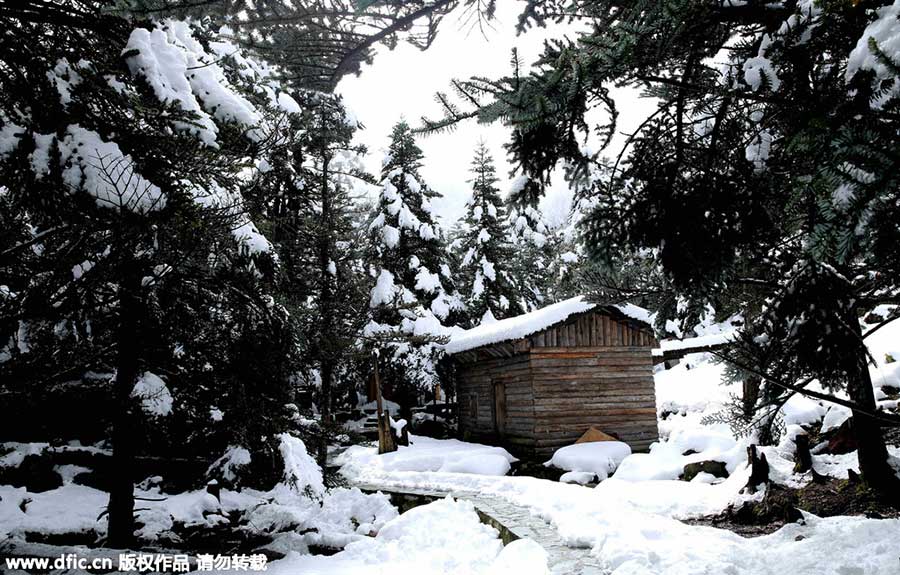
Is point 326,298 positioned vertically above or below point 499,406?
above

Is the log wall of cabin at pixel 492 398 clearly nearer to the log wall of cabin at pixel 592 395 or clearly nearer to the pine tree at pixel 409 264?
the log wall of cabin at pixel 592 395

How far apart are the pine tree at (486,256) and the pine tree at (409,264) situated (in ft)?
4.44

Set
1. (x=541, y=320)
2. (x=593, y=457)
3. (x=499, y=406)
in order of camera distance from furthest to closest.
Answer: (x=499, y=406) < (x=541, y=320) < (x=593, y=457)

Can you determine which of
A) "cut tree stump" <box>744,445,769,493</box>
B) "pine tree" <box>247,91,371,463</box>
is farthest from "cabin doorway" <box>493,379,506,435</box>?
"cut tree stump" <box>744,445,769,493</box>

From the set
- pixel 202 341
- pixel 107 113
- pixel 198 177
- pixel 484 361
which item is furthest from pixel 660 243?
pixel 484 361

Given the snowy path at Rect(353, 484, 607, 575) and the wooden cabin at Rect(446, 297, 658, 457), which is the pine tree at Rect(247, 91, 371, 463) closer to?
the snowy path at Rect(353, 484, 607, 575)

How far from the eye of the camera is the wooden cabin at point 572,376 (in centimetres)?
1784

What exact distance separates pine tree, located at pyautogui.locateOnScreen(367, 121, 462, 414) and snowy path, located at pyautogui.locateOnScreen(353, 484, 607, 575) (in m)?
10.8

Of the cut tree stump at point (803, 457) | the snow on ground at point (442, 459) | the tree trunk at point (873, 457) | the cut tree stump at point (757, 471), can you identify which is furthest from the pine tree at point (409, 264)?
the tree trunk at point (873, 457)

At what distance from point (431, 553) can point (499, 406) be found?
11.6m

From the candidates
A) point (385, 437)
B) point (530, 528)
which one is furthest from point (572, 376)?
point (530, 528)

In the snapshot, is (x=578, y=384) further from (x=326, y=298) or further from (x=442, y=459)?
(x=326, y=298)

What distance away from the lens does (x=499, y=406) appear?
797 inches

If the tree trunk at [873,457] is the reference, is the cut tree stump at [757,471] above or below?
below
